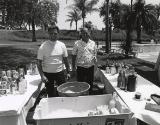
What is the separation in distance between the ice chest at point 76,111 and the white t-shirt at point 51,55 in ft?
3.76

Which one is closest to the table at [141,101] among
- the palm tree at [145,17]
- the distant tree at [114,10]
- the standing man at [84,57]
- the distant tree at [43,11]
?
the standing man at [84,57]

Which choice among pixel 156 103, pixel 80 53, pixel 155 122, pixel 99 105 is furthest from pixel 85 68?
pixel 155 122

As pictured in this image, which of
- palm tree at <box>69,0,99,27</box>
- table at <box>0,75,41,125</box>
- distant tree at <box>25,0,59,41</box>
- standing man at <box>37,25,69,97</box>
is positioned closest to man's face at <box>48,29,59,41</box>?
standing man at <box>37,25,69,97</box>

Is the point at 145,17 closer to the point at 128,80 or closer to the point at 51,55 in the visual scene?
the point at 51,55

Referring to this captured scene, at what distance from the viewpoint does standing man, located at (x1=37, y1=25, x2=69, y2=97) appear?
14.4ft

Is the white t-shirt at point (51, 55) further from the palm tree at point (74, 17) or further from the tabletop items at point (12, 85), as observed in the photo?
the palm tree at point (74, 17)

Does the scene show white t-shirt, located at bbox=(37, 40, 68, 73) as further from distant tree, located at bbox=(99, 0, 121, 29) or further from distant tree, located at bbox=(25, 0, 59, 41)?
distant tree, located at bbox=(99, 0, 121, 29)

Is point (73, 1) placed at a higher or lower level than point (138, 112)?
higher

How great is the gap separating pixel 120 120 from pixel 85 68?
2273 millimetres

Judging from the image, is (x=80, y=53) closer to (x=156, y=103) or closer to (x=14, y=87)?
(x=14, y=87)

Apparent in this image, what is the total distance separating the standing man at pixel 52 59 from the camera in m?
4.39

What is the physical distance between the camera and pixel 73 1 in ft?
142

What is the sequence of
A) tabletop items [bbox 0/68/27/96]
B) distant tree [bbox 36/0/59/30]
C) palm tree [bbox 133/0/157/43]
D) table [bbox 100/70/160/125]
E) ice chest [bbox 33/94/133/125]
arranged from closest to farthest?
ice chest [bbox 33/94/133/125] → table [bbox 100/70/160/125] → tabletop items [bbox 0/68/27/96] → distant tree [bbox 36/0/59/30] → palm tree [bbox 133/0/157/43]

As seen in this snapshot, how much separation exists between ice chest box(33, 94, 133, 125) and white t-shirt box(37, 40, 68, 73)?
115cm
